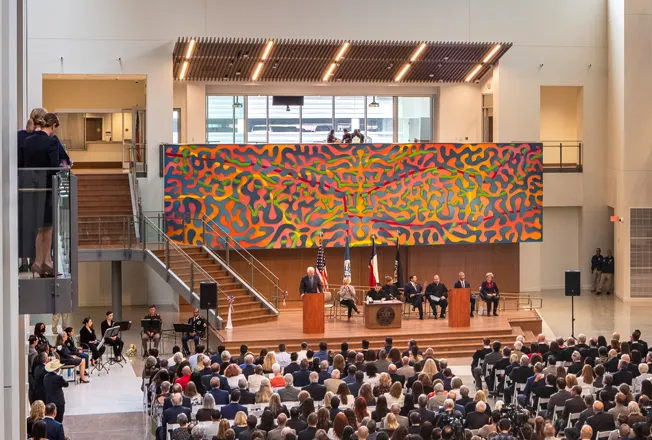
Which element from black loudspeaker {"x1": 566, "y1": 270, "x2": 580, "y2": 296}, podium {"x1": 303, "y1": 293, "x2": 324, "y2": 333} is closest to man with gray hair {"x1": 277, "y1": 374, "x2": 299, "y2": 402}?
podium {"x1": 303, "y1": 293, "x2": 324, "y2": 333}

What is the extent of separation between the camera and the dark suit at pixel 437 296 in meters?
25.8

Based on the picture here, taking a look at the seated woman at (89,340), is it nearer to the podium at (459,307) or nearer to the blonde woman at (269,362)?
the blonde woman at (269,362)

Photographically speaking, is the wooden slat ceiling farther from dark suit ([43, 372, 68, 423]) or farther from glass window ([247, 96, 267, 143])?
dark suit ([43, 372, 68, 423])

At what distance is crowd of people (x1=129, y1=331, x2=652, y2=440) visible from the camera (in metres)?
13.8

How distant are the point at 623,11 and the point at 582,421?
18813mm

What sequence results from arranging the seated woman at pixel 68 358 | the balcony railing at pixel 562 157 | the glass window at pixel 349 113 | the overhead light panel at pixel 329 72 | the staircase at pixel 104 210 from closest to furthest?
the seated woman at pixel 68 358, the staircase at pixel 104 210, the overhead light panel at pixel 329 72, the balcony railing at pixel 562 157, the glass window at pixel 349 113

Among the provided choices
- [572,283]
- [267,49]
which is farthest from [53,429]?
[267,49]

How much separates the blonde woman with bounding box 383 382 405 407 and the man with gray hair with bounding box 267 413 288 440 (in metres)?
2.40

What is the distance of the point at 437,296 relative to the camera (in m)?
25.8

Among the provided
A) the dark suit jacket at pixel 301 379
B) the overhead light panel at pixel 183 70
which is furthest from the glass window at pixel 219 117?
the dark suit jacket at pixel 301 379

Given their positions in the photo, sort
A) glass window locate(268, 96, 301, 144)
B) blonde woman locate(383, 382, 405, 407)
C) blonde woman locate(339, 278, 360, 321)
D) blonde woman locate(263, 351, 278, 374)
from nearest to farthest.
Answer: blonde woman locate(383, 382, 405, 407), blonde woman locate(263, 351, 278, 374), blonde woman locate(339, 278, 360, 321), glass window locate(268, 96, 301, 144)

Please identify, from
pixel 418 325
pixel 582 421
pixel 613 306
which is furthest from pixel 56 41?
pixel 582 421

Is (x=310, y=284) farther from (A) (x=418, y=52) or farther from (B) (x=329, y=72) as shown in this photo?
(B) (x=329, y=72)

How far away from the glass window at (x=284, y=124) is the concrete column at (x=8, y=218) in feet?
78.1
